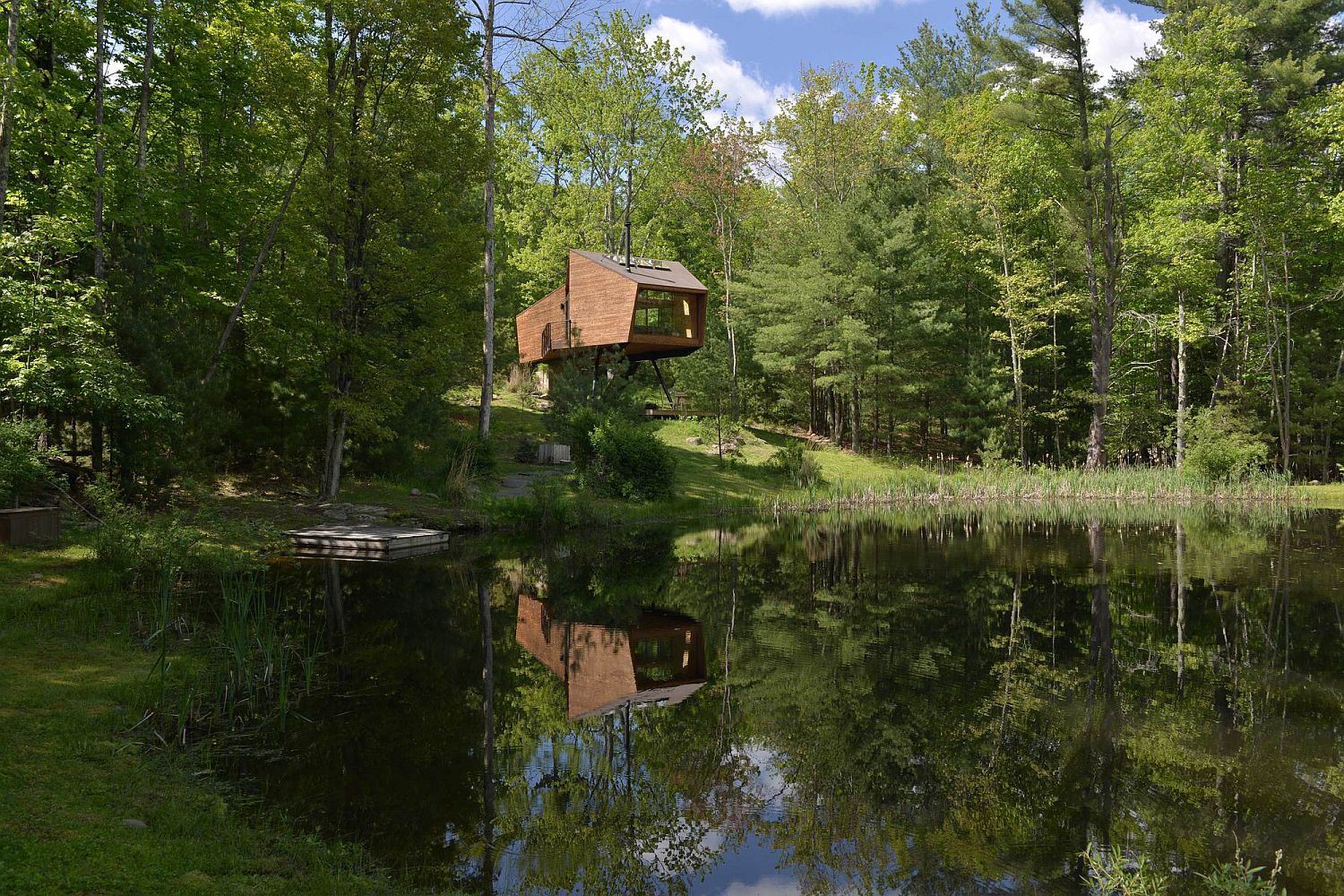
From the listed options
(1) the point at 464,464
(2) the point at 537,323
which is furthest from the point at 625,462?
(2) the point at 537,323

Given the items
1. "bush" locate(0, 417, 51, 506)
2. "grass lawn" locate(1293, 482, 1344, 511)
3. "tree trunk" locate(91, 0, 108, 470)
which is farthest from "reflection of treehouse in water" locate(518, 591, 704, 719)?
"grass lawn" locate(1293, 482, 1344, 511)

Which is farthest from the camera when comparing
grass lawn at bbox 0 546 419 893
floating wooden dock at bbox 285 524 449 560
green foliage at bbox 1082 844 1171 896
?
floating wooden dock at bbox 285 524 449 560

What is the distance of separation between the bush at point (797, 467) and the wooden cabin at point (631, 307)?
5.61m

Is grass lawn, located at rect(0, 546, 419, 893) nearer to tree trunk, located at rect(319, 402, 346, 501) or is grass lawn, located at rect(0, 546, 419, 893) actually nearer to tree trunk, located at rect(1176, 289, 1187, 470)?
tree trunk, located at rect(319, 402, 346, 501)

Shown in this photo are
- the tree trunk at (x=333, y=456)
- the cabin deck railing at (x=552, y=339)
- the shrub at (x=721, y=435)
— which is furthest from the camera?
the cabin deck railing at (x=552, y=339)

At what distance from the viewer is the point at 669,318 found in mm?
28453

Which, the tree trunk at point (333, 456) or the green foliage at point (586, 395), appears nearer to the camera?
the tree trunk at point (333, 456)

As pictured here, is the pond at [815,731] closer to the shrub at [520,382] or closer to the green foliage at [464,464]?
the green foliage at [464,464]

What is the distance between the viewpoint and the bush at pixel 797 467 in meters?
24.5

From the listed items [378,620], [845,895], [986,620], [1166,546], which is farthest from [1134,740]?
[1166,546]

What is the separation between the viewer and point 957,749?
226 inches

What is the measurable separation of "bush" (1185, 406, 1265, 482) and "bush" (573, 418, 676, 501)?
52.6ft

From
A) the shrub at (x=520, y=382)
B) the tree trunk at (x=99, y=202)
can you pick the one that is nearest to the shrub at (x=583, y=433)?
the tree trunk at (x=99, y=202)

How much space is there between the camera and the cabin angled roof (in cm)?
2692
